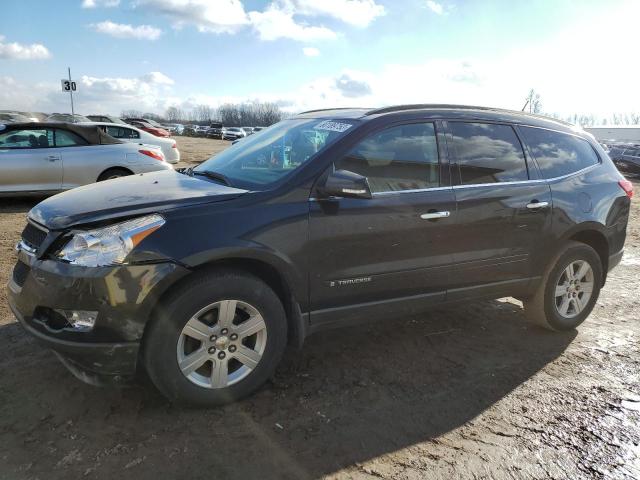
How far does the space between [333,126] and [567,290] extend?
2.58m

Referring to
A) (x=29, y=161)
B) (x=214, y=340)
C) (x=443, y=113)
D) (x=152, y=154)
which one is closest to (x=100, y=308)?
(x=214, y=340)

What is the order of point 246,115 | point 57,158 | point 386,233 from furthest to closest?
point 246,115
point 57,158
point 386,233

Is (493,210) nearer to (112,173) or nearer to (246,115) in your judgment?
(112,173)

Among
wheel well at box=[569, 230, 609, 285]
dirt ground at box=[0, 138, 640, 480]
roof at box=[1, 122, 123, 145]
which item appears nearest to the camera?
dirt ground at box=[0, 138, 640, 480]

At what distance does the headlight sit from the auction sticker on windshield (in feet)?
4.70

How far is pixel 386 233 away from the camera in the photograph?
3.42 meters

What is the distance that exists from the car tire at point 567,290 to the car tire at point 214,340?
246 cm

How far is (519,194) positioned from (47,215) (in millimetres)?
3346

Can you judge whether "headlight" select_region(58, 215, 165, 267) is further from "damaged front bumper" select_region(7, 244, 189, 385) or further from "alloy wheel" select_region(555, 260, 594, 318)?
"alloy wheel" select_region(555, 260, 594, 318)

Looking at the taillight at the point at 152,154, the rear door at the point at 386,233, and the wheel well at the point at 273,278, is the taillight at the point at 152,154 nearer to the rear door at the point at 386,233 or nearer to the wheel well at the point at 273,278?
the rear door at the point at 386,233

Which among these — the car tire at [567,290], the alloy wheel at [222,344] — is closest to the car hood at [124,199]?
the alloy wheel at [222,344]

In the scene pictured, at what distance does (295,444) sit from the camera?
109 inches

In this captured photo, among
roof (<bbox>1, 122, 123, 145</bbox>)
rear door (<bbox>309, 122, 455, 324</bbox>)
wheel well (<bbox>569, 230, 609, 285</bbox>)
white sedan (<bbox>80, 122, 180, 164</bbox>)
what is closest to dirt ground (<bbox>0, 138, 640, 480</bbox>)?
rear door (<bbox>309, 122, 455, 324</bbox>)

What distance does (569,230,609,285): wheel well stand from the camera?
14.9ft
